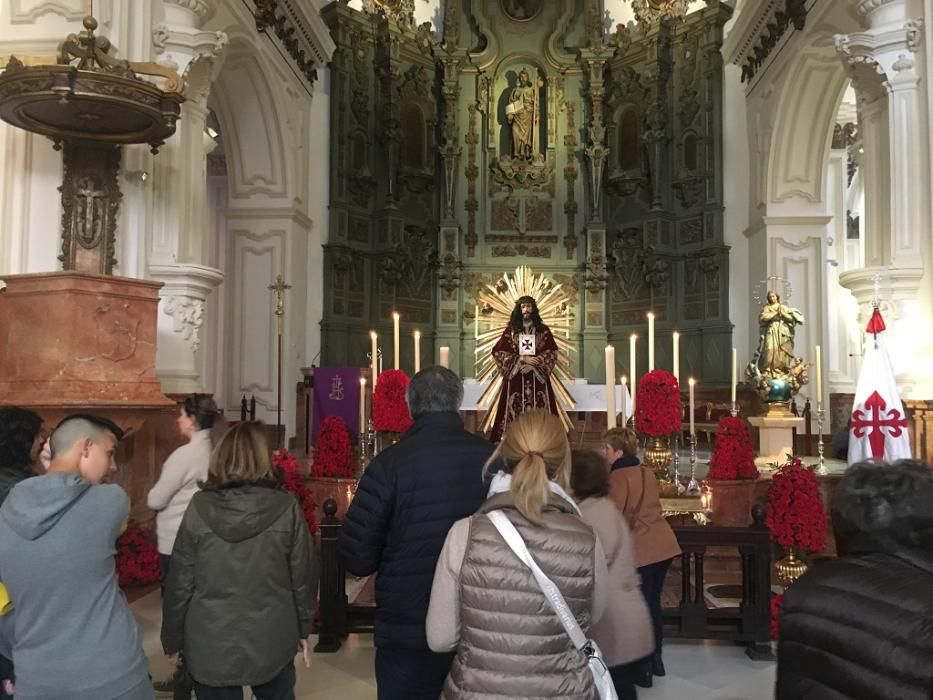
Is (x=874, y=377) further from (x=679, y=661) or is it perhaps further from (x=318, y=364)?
(x=318, y=364)

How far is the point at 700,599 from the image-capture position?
517cm

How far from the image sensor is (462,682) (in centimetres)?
228

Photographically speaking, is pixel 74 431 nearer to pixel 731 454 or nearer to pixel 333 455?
pixel 333 455

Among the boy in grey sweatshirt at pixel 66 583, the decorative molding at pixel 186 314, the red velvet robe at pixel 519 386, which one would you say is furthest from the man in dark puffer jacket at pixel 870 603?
the decorative molding at pixel 186 314

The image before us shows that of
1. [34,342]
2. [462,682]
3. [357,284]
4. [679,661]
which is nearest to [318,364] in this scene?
[357,284]

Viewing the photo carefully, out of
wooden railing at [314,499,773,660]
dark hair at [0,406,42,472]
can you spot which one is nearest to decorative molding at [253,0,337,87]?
wooden railing at [314,499,773,660]

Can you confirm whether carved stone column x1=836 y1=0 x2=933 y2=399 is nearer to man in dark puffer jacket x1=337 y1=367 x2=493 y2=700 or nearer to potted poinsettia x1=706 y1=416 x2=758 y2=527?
potted poinsettia x1=706 y1=416 x2=758 y2=527

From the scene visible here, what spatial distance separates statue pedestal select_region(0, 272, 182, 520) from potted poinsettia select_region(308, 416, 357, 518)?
1.54 metres

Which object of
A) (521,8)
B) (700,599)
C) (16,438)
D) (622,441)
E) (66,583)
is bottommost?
(700,599)

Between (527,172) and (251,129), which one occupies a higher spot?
(527,172)

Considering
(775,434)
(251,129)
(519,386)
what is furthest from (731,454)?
(251,129)

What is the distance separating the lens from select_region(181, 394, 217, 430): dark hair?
13.7 feet

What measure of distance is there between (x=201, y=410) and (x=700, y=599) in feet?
10.7

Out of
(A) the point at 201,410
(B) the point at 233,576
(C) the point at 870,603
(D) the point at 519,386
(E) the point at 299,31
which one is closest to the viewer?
(C) the point at 870,603
